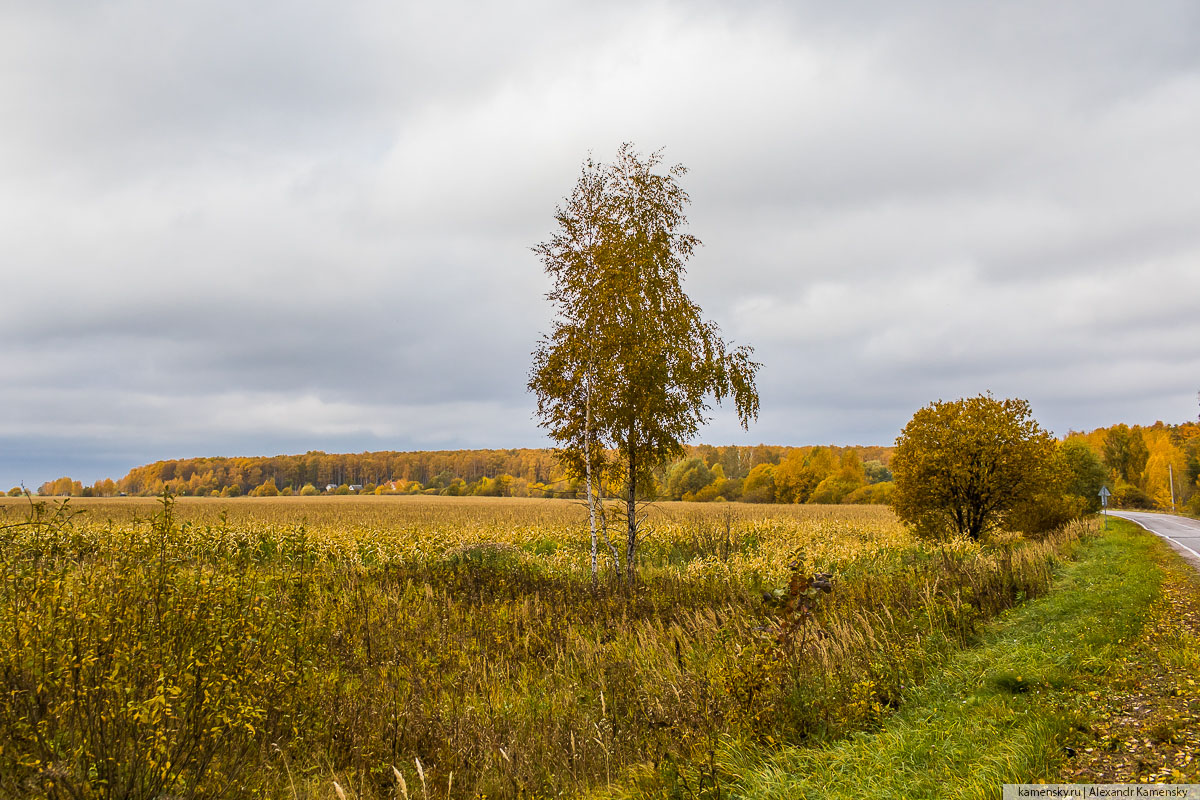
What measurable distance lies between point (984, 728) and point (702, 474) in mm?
79165

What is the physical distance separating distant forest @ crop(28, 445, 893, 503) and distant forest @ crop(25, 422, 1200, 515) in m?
0.17

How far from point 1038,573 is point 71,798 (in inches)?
575

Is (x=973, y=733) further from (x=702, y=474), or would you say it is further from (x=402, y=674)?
(x=702, y=474)

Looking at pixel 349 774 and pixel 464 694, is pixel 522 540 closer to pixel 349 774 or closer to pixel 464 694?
pixel 464 694

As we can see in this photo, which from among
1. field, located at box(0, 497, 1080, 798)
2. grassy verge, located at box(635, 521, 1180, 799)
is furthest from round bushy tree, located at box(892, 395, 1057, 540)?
grassy verge, located at box(635, 521, 1180, 799)

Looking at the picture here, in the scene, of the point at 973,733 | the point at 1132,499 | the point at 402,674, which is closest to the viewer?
the point at 973,733

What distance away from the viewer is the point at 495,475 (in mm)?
117125

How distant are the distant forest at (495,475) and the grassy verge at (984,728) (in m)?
61.1

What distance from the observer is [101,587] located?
14.5 feet

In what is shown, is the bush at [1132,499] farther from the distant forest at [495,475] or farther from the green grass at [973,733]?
the green grass at [973,733]

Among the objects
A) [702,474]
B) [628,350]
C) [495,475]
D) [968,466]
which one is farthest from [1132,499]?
[495,475]

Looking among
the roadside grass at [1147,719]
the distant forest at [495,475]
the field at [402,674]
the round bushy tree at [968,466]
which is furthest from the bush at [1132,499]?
the roadside grass at [1147,719]

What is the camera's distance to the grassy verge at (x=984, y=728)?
14.9 ft

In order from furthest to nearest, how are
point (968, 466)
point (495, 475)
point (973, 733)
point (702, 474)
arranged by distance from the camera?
point (495, 475) < point (702, 474) < point (968, 466) < point (973, 733)
